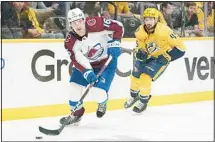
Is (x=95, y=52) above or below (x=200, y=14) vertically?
below

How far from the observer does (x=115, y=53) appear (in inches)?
177

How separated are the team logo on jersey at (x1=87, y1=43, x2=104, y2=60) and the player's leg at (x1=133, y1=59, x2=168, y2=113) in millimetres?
731

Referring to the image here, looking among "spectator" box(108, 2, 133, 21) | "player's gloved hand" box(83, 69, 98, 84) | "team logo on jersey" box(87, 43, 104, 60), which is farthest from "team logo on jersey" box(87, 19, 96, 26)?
"spectator" box(108, 2, 133, 21)

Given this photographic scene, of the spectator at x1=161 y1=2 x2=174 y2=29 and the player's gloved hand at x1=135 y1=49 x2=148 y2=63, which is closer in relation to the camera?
the player's gloved hand at x1=135 y1=49 x2=148 y2=63

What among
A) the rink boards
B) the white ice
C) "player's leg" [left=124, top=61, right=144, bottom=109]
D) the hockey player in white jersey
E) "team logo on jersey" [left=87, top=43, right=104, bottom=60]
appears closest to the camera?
the white ice

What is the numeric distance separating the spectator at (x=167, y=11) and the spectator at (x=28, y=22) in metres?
1.56

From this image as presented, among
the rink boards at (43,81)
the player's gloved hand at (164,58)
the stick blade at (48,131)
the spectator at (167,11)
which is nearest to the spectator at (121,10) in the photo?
the rink boards at (43,81)

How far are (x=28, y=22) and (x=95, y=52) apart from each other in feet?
2.87

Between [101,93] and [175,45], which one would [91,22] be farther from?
[175,45]

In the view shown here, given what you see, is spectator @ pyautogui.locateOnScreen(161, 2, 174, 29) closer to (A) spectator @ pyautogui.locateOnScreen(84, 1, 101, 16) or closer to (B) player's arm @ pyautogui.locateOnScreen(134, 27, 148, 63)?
(A) spectator @ pyautogui.locateOnScreen(84, 1, 101, 16)

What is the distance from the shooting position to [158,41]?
Result: 5.04 metres

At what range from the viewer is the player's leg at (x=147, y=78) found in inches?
202

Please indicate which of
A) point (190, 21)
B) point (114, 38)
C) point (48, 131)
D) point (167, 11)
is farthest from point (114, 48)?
point (190, 21)

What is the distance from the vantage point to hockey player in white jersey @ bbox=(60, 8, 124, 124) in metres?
4.29
